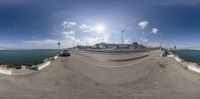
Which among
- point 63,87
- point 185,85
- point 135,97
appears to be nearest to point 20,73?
point 63,87

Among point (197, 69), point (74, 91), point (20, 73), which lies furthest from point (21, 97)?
point (197, 69)

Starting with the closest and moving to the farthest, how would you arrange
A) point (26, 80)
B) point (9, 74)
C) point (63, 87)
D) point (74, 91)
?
point (74, 91), point (63, 87), point (26, 80), point (9, 74)

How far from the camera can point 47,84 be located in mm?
22188

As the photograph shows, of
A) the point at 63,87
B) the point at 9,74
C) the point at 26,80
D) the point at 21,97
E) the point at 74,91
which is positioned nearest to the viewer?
the point at 21,97

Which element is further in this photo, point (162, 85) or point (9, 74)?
point (9, 74)

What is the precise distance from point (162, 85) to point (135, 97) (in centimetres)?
572

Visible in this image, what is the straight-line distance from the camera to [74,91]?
19109mm

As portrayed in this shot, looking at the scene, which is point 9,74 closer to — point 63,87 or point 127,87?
point 63,87

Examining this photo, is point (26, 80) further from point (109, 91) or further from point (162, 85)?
point (162, 85)

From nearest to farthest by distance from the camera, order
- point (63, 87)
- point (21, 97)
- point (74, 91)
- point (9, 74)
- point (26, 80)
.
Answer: point (21, 97)
point (74, 91)
point (63, 87)
point (26, 80)
point (9, 74)

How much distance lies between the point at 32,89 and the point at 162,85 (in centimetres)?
1299

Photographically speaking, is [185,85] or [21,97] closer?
[21,97]

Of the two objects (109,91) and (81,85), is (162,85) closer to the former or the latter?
(109,91)

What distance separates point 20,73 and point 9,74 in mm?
1384
